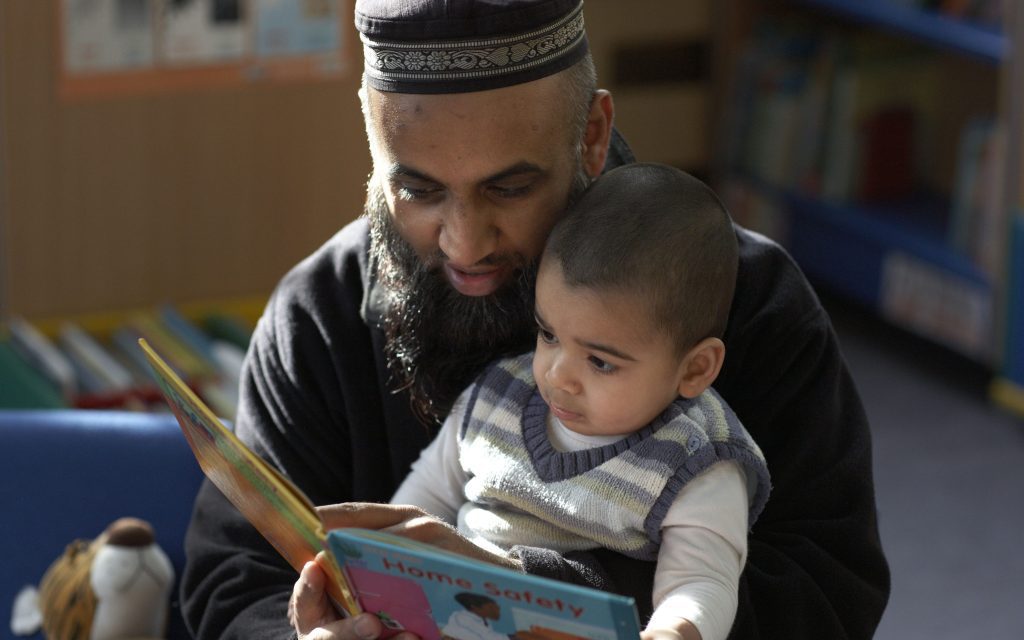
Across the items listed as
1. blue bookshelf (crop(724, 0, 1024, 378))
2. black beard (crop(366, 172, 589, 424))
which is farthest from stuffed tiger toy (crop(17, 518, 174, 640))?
blue bookshelf (crop(724, 0, 1024, 378))

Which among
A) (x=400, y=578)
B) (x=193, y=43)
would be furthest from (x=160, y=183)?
(x=400, y=578)

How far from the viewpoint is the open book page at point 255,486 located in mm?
1208

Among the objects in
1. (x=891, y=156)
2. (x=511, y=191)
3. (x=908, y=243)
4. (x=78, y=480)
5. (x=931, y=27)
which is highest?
(x=511, y=191)

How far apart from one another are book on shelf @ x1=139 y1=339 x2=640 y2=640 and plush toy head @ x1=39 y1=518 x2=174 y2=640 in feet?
1.91

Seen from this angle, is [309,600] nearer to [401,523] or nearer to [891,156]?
[401,523]

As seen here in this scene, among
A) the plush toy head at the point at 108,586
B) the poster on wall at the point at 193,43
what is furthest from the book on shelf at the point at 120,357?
the plush toy head at the point at 108,586

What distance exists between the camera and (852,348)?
432cm

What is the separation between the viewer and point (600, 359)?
1.40 m

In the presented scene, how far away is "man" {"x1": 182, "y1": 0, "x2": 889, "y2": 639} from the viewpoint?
4.89 ft

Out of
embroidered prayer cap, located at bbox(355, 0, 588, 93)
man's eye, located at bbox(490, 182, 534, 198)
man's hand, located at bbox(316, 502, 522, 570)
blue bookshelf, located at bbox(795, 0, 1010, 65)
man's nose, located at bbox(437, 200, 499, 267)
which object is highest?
embroidered prayer cap, located at bbox(355, 0, 588, 93)

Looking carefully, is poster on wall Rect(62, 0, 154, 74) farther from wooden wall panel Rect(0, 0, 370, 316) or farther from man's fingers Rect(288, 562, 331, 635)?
man's fingers Rect(288, 562, 331, 635)

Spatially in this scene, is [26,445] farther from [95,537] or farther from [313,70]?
[313,70]

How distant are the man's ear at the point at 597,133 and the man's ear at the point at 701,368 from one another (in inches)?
10.8

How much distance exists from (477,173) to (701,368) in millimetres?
283
